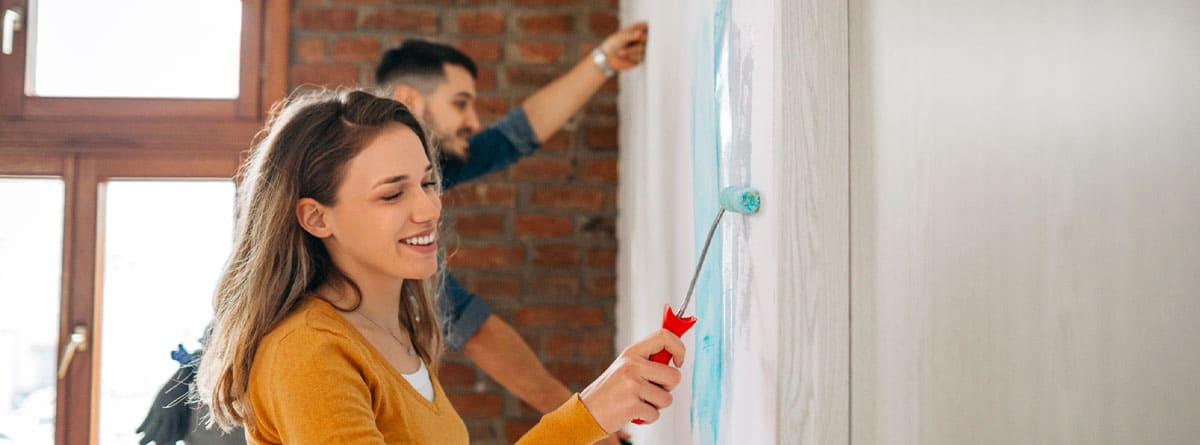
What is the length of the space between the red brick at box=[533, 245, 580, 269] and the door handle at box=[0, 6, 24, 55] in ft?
4.74

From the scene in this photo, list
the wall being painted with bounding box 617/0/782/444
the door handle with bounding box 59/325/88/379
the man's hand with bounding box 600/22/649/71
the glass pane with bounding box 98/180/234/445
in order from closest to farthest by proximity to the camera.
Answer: the wall being painted with bounding box 617/0/782/444, the man's hand with bounding box 600/22/649/71, the door handle with bounding box 59/325/88/379, the glass pane with bounding box 98/180/234/445

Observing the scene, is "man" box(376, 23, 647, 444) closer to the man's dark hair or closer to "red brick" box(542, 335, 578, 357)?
the man's dark hair

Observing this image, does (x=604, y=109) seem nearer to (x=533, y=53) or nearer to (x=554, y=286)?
(x=533, y=53)

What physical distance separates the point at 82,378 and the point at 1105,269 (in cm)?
259

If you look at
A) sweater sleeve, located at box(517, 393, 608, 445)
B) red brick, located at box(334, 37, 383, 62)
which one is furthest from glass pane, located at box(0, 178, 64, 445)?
sweater sleeve, located at box(517, 393, 608, 445)

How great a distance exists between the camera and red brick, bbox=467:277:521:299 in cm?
263

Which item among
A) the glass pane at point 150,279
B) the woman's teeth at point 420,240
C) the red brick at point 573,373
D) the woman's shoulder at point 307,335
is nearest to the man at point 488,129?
the red brick at point 573,373

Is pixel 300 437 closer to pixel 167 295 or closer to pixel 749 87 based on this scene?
pixel 749 87

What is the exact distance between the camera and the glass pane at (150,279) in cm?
267

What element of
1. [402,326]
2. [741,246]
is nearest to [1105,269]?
[741,246]

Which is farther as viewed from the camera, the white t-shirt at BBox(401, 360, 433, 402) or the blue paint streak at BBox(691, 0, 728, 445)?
the white t-shirt at BBox(401, 360, 433, 402)

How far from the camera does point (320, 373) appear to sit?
1066mm

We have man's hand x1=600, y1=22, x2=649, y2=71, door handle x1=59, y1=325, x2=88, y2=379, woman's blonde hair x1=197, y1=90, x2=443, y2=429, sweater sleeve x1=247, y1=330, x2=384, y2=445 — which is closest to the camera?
sweater sleeve x1=247, y1=330, x2=384, y2=445

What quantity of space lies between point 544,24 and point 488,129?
432mm
